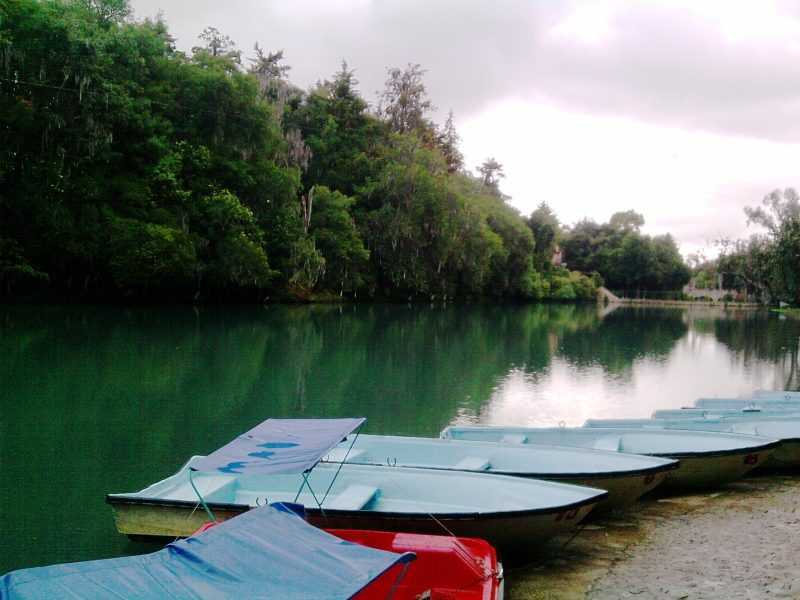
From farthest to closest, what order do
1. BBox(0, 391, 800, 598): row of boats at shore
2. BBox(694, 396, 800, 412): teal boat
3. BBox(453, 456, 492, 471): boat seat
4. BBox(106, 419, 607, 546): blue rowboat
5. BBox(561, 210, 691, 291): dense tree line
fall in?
1. BBox(561, 210, 691, 291): dense tree line
2. BBox(694, 396, 800, 412): teal boat
3. BBox(453, 456, 492, 471): boat seat
4. BBox(106, 419, 607, 546): blue rowboat
5. BBox(0, 391, 800, 598): row of boats at shore

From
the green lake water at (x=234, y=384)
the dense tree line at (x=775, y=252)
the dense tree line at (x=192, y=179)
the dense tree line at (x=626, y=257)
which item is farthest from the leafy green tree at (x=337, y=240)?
the dense tree line at (x=626, y=257)

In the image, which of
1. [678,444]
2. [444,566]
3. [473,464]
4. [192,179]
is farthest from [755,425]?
[192,179]

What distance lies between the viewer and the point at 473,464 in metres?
8.71

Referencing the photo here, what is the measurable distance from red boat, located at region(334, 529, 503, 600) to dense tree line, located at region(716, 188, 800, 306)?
64897mm

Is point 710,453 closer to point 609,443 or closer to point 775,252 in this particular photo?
point 609,443

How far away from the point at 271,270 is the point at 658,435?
125ft

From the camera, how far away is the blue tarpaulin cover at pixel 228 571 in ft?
12.7

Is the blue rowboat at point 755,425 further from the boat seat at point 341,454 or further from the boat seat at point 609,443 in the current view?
the boat seat at point 341,454

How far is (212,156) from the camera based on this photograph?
44.3 metres

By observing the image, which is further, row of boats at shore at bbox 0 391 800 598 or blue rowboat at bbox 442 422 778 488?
blue rowboat at bbox 442 422 778 488

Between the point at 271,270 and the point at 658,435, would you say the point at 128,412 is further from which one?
the point at 271,270

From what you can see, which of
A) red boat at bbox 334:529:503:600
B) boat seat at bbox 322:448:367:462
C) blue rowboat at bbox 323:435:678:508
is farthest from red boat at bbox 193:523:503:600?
boat seat at bbox 322:448:367:462

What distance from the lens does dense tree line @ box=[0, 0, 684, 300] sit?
119 feet

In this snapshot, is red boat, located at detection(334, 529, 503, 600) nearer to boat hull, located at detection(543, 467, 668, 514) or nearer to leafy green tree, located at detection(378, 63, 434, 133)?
boat hull, located at detection(543, 467, 668, 514)
